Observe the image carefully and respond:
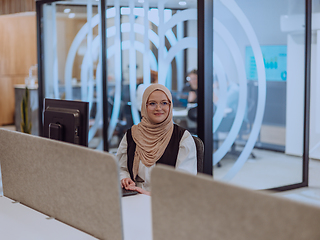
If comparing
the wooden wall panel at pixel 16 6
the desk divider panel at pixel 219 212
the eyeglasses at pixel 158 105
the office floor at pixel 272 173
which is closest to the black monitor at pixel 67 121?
the eyeglasses at pixel 158 105

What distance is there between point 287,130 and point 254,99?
1.92 ft

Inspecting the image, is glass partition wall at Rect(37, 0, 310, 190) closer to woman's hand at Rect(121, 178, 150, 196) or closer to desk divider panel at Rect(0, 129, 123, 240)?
woman's hand at Rect(121, 178, 150, 196)

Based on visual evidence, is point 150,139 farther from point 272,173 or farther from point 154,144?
point 272,173

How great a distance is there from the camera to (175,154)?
2.32 metres

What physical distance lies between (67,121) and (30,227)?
0.63 meters

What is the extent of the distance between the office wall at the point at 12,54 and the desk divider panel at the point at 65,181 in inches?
276

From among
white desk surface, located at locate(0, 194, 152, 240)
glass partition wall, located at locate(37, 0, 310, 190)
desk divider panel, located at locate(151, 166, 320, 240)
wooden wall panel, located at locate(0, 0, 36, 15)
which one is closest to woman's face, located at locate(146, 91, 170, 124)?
white desk surface, located at locate(0, 194, 152, 240)

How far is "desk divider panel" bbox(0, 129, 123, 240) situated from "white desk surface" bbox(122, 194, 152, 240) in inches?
4.8

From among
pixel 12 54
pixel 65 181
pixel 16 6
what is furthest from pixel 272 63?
pixel 12 54

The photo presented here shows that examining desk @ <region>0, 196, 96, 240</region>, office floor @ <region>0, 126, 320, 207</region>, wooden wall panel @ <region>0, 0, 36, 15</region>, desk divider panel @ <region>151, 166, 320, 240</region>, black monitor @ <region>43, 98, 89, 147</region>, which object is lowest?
office floor @ <region>0, 126, 320, 207</region>

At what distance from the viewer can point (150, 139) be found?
2395 millimetres

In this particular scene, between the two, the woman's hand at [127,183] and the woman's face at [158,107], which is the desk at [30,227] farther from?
the woman's face at [158,107]

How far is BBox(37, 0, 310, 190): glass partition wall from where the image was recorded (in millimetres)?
3484

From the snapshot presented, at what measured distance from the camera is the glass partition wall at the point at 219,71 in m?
3.48
